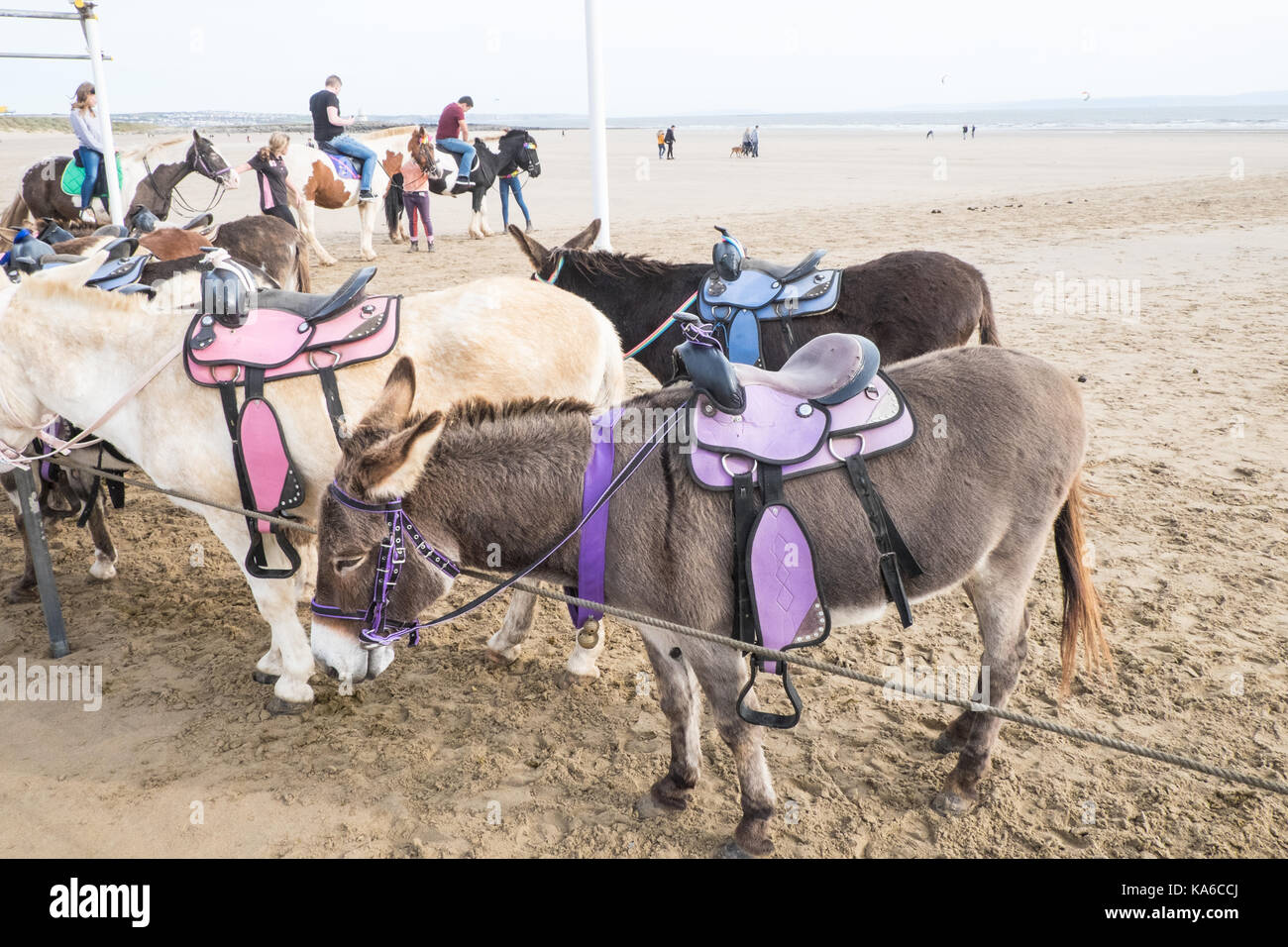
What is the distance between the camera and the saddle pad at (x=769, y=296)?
4988mm

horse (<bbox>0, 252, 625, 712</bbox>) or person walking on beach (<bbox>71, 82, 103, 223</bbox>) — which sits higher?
person walking on beach (<bbox>71, 82, 103, 223</bbox>)

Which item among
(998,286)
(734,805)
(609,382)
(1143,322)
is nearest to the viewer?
(734,805)

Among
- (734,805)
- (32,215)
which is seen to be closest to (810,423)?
(734,805)

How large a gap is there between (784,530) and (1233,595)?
3.12m

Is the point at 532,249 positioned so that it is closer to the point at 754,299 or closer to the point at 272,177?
the point at 754,299

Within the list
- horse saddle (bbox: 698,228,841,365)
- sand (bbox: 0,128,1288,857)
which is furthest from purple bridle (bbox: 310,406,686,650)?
horse saddle (bbox: 698,228,841,365)

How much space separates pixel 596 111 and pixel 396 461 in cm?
542

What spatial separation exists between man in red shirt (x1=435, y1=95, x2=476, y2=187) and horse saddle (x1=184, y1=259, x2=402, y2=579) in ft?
45.1

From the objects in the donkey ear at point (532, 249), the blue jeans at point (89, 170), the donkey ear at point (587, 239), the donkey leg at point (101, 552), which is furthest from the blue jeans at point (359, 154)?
the donkey leg at point (101, 552)

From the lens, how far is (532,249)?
17.9ft

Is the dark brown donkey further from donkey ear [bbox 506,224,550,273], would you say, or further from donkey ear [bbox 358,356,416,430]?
donkey ear [bbox 506,224,550,273]

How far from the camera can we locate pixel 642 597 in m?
2.60

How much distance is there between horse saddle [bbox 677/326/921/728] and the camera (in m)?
2.57
